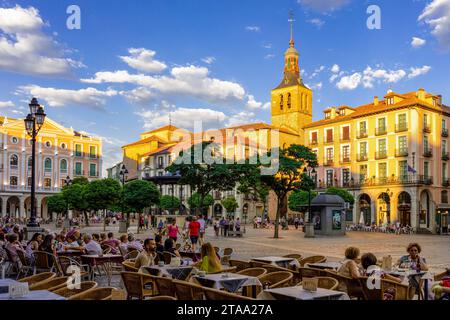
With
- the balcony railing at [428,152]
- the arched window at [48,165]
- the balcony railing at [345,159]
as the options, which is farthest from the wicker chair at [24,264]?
the arched window at [48,165]

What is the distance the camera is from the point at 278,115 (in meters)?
83.8

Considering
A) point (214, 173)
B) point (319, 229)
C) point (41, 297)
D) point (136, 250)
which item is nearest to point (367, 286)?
point (41, 297)

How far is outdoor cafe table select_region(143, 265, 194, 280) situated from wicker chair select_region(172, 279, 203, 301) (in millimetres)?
1844

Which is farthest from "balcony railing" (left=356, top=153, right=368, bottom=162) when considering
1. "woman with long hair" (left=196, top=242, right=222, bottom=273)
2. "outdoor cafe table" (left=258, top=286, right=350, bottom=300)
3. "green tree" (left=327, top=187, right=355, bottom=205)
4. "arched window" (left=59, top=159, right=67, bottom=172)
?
"outdoor cafe table" (left=258, top=286, right=350, bottom=300)

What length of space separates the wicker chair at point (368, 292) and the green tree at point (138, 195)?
106 ft

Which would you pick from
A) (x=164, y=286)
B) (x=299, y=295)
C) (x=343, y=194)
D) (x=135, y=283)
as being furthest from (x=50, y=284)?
(x=343, y=194)

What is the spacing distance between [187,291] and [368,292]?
3.12 m

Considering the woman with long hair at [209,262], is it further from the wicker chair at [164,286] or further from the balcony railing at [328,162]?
the balcony railing at [328,162]

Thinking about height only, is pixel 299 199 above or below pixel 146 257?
above

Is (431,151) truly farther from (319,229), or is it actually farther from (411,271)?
(411,271)

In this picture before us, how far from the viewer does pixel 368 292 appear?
827cm

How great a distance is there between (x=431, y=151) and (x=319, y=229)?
858 inches

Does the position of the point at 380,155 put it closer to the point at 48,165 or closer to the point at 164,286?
the point at 164,286
